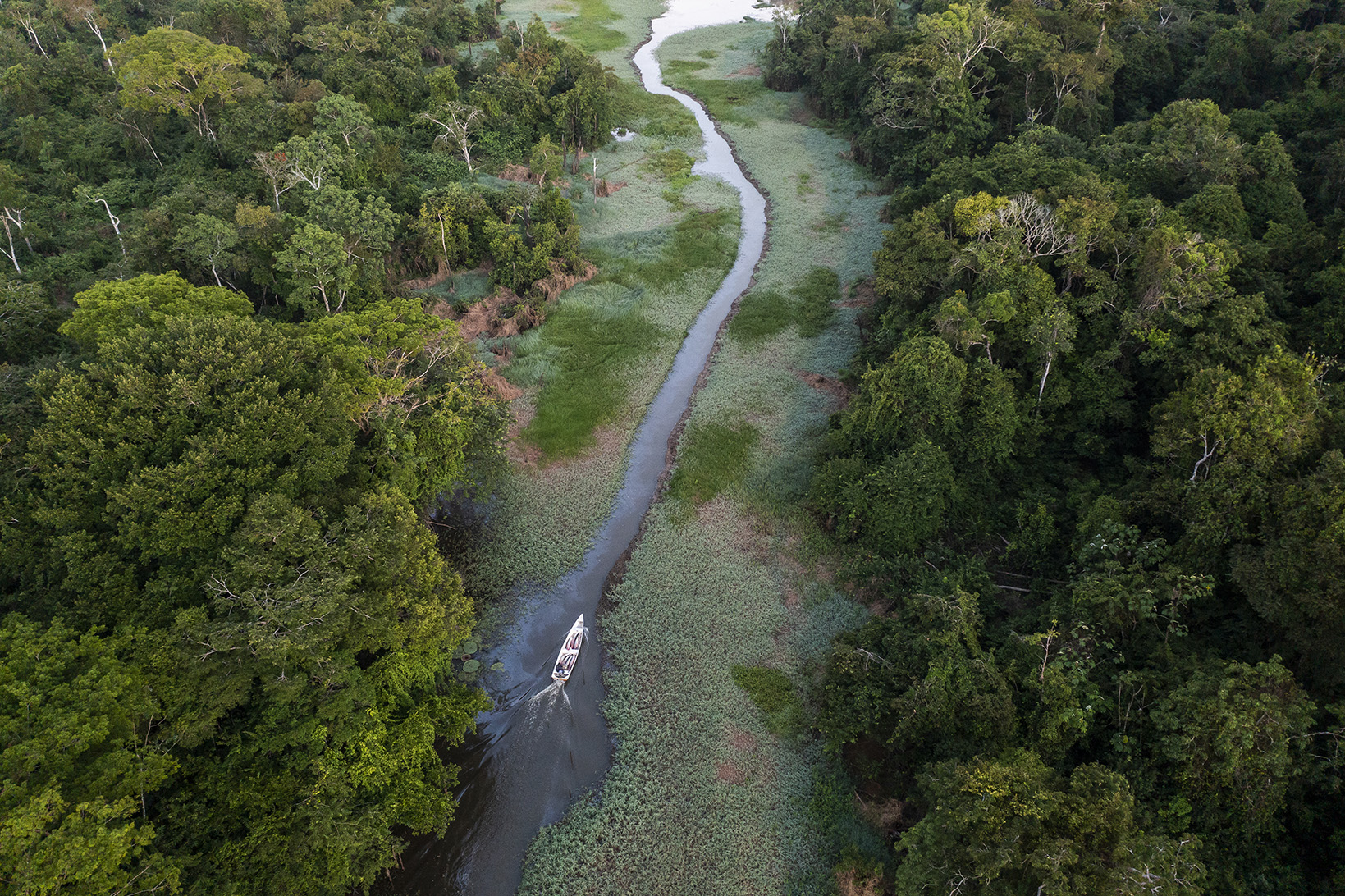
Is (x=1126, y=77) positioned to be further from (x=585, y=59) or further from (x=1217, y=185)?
(x=585, y=59)

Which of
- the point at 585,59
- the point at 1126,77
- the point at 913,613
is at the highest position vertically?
the point at 1126,77

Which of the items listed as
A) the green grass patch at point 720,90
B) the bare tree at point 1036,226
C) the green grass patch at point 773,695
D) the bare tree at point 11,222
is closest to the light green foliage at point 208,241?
the bare tree at point 11,222

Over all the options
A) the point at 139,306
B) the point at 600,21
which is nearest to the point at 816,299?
the point at 139,306

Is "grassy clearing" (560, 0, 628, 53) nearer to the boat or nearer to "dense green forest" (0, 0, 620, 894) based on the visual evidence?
"dense green forest" (0, 0, 620, 894)

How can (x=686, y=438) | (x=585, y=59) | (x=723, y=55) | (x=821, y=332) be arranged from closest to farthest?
(x=686, y=438), (x=821, y=332), (x=585, y=59), (x=723, y=55)

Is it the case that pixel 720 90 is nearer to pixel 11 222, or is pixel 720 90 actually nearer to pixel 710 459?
pixel 710 459

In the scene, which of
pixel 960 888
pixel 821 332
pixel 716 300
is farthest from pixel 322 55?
pixel 960 888

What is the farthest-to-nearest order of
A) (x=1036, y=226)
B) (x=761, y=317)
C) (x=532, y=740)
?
(x=761, y=317)
(x=1036, y=226)
(x=532, y=740)
